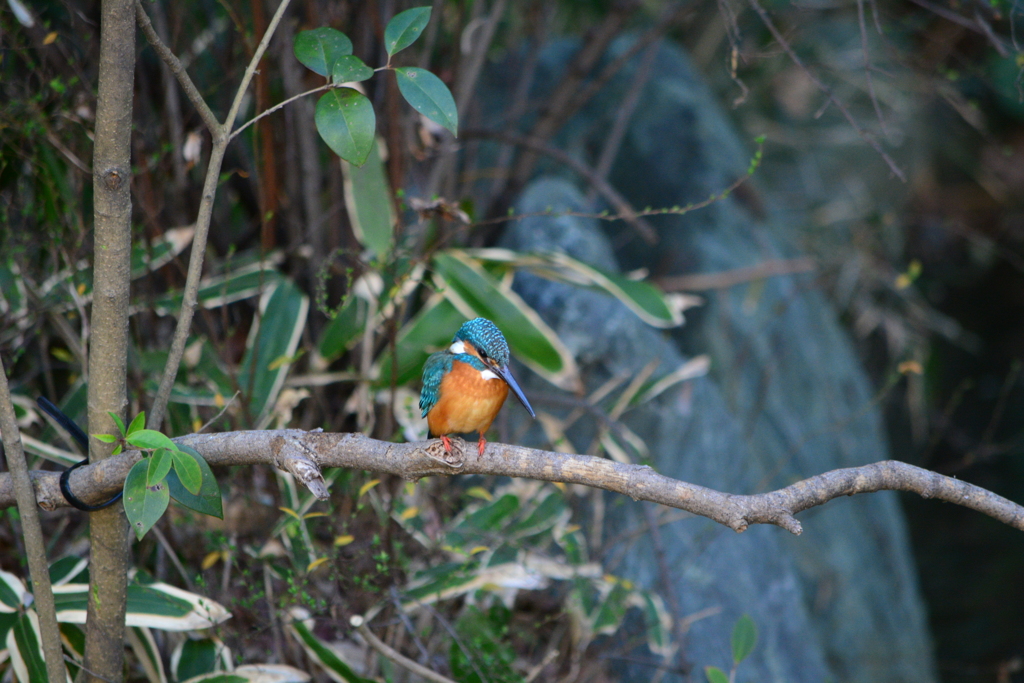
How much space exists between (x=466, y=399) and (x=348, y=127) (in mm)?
645

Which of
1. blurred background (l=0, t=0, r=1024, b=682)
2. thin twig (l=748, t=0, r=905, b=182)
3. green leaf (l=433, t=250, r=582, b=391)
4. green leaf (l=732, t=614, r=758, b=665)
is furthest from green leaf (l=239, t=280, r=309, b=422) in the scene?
thin twig (l=748, t=0, r=905, b=182)

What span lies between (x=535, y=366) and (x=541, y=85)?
2.17 meters

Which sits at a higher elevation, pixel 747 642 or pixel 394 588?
pixel 394 588

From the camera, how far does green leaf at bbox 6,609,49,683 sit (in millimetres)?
1722

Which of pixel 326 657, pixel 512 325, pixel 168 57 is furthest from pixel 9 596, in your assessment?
pixel 512 325

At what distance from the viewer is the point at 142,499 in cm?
119

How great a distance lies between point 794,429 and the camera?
369cm

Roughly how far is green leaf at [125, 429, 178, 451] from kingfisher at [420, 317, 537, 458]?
637 mm

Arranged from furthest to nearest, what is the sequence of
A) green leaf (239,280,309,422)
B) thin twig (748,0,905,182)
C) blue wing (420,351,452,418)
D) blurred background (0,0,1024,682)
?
green leaf (239,280,309,422) < blurred background (0,0,1024,682) < blue wing (420,351,452,418) < thin twig (748,0,905,182)

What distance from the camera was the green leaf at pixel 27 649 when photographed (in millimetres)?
1722

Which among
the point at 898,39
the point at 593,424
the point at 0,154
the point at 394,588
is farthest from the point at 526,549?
the point at 898,39

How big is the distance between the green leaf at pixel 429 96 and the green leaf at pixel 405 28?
42 mm

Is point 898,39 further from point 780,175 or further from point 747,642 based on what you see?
point 747,642

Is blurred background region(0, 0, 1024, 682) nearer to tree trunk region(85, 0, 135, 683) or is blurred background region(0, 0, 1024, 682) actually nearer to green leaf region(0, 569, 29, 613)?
tree trunk region(85, 0, 135, 683)
